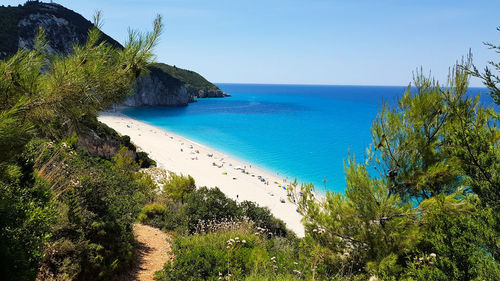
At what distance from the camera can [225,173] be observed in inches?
1073

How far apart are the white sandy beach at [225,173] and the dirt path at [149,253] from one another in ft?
32.8

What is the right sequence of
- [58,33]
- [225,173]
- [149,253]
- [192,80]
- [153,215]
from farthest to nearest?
[192,80], [58,33], [225,173], [153,215], [149,253]

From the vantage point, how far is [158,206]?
33.6ft

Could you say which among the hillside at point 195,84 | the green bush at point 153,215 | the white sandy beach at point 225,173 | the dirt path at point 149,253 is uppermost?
the hillside at point 195,84

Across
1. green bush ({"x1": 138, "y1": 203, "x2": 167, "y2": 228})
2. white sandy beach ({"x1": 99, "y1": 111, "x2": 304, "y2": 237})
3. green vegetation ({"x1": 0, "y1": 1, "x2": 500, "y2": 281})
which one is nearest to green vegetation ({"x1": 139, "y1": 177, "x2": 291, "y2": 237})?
green bush ({"x1": 138, "y1": 203, "x2": 167, "y2": 228})

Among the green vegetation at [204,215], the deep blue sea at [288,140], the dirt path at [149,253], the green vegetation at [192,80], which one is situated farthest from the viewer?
the green vegetation at [192,80]

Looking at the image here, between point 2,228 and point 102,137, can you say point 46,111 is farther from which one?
point 102,137

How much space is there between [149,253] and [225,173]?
20.5 metres

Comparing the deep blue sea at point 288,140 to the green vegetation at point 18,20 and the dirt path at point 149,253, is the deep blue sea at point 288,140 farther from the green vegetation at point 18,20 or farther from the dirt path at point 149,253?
the green vegetation at point 18,20

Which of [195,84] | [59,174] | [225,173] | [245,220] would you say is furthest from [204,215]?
[195,84]

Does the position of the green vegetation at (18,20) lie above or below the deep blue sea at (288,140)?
above

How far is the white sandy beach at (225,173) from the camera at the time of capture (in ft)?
69.1

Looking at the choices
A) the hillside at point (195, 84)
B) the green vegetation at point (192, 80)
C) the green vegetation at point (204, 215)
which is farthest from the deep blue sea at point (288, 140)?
the hillside at point (195, 84)

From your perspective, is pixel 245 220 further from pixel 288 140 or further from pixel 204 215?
pixel 288 140
